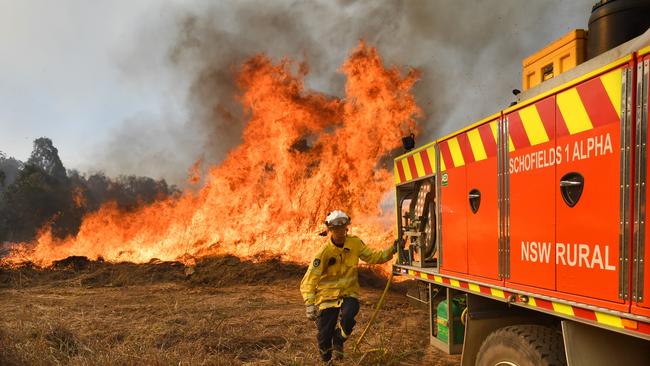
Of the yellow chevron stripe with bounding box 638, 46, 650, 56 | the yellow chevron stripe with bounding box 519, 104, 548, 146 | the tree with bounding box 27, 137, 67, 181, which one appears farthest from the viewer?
the tree with bounding box 27, 137, 67, 181

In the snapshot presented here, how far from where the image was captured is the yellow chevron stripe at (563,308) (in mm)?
2781

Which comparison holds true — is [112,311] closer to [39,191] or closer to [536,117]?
[536,117]

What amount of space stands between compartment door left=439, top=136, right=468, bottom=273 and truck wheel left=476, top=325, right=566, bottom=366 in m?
0.74

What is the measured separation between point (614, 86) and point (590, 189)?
58 cm

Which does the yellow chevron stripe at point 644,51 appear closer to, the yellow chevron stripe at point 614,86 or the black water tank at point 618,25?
the yellow chevron stripe at point 614,86

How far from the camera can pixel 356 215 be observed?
1606 cm

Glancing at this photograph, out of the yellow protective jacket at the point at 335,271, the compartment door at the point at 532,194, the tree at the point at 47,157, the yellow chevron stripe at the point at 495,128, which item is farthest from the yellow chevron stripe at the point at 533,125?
the tree at the point at 47,157

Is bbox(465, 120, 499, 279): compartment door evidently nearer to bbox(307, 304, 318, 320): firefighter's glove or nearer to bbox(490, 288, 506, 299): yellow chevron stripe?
bbox(490, 288, 506, 299): yellow chevron stripe

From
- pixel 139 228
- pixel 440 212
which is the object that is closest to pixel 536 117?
pixel 440 212

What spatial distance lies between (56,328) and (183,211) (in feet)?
42.1

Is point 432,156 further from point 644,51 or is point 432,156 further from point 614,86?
point 644,51

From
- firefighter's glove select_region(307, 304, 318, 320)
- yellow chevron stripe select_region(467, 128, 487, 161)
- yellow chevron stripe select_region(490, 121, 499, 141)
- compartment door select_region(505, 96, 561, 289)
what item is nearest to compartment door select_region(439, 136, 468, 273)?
yellow chevron stripe select_region(467, 128, 487, 161)

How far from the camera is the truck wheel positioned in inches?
120

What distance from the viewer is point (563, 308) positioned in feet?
9.34
